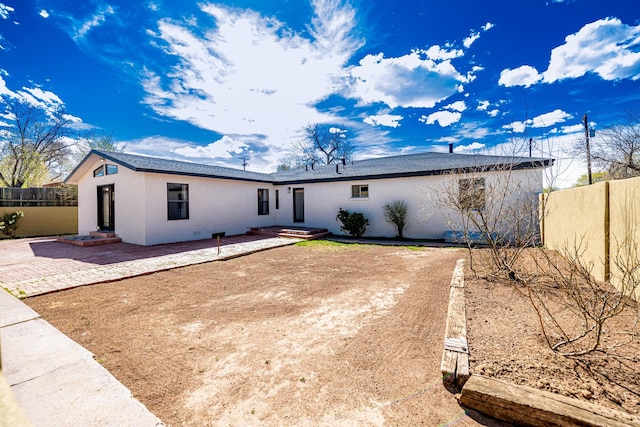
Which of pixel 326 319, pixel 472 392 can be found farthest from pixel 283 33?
pixel 472 392

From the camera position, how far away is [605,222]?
461 centimetres

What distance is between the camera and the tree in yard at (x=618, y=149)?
44.3ft

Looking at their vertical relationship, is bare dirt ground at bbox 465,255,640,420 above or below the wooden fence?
below

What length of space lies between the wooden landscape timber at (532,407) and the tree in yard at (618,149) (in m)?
15.5

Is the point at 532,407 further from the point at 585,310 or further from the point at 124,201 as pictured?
the point at 124,201

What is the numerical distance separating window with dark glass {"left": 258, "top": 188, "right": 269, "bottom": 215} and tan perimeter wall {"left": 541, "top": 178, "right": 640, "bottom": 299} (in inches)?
485

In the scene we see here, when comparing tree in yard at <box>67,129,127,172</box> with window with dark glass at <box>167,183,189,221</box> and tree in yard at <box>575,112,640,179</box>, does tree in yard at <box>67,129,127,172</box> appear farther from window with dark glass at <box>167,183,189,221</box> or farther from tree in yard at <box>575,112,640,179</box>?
tree in yard at <box>575,112,640,179</box>

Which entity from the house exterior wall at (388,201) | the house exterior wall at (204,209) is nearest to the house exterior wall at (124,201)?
the house exterior wall at (204,209)

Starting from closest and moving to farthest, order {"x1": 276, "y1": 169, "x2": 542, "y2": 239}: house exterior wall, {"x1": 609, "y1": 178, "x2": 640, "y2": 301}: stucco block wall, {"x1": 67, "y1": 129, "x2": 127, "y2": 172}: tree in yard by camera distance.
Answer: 1. {"x1": 609, "y1": 178, "x2": 640, "y2": 301}: stucco block wall
2. {"x1": 276, "y1": 169, "x2": 542, "y2": 239}: house exterior wall
3. {"x1": 67, "y1": 129, "x2": 127, "y2": 172}: tree in yard

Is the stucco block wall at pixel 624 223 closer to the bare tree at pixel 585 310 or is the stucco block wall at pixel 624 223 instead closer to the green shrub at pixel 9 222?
the bare tree at pixel 585 310

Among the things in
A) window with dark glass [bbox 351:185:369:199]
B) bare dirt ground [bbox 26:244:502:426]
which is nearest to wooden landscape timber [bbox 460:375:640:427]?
bare dirt ground [bbox 26:244:502:426]

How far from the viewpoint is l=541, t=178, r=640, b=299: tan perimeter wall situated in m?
3.91

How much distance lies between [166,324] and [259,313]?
1281mm

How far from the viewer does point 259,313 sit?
13.7ft
